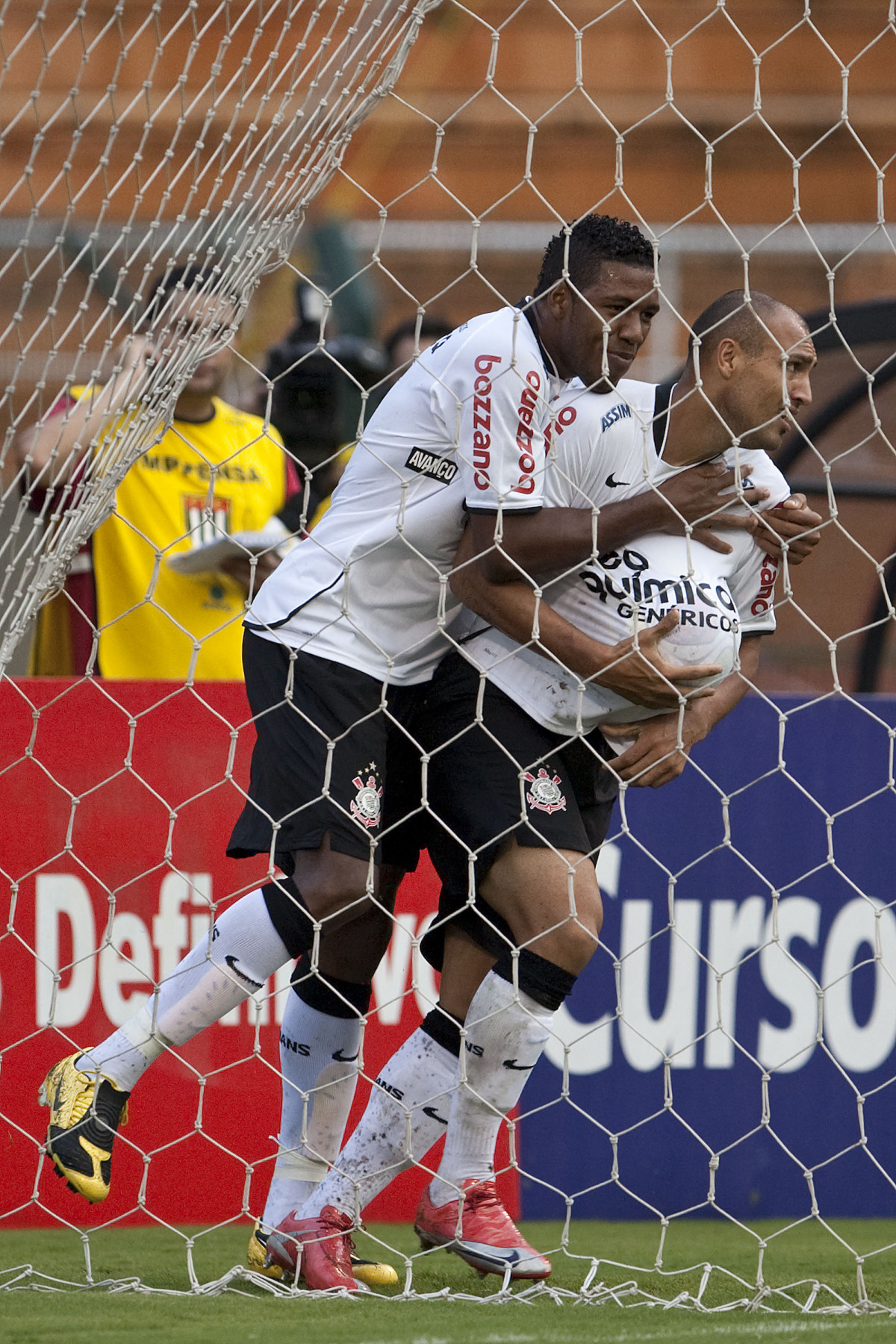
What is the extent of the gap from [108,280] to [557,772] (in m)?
3.68

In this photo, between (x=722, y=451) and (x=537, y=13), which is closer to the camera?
(x=722, y=451)

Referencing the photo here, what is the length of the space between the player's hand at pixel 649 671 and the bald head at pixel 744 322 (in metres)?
0.46

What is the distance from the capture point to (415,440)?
2.76 metres

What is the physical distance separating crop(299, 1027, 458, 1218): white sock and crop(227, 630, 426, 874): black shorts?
0.37 meters

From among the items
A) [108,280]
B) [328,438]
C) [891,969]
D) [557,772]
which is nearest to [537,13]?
[108,280]

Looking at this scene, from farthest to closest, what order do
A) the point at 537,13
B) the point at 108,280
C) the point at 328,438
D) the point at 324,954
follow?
the point at 537,13, the point at 108,280, the point at 328,438, the point at 324,954

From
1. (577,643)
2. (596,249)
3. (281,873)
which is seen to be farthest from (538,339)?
(281,873)

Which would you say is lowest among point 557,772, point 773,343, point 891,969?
point 891,969

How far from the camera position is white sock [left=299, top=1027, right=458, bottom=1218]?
2838 mm

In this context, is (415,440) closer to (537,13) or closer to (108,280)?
(108,280)

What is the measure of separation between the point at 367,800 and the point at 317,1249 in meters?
0.73

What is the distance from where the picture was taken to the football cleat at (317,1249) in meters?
2.71

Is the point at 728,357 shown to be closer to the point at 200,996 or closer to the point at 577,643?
the point at 577,643

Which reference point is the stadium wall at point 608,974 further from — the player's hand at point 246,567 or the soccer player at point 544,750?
the soccer player at point 544,750
